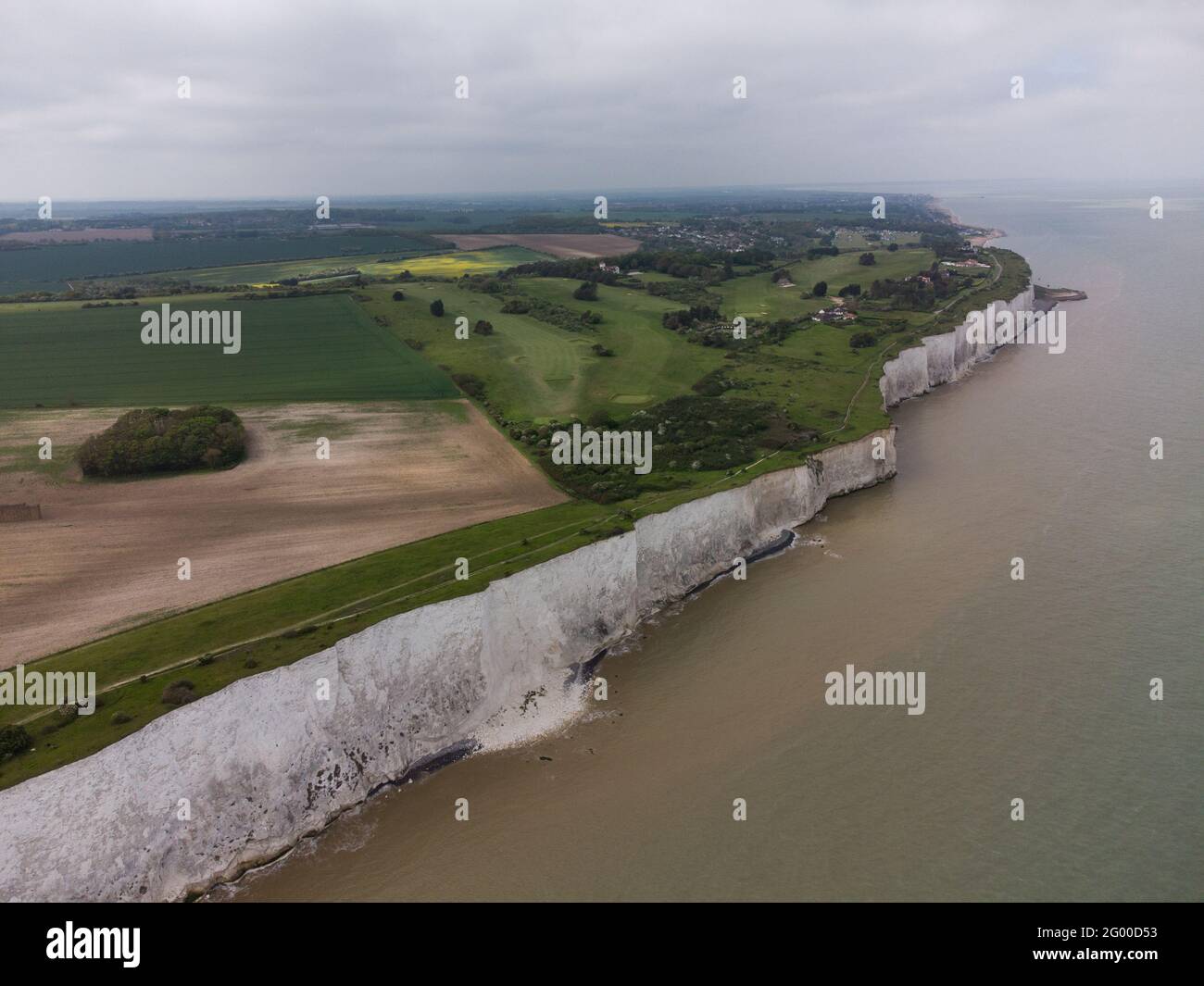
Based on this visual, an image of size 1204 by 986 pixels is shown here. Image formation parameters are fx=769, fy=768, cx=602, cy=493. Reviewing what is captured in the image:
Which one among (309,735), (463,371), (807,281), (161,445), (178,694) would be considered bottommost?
(309,735)

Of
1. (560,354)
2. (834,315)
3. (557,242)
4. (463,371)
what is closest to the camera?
(463,371)

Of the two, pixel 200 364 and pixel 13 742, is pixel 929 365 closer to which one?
pixel 200 364

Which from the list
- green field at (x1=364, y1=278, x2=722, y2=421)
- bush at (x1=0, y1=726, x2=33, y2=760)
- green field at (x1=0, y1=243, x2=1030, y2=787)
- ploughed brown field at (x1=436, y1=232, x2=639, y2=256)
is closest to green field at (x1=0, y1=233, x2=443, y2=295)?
ploughed brown field at (x1=436, y1=232, x2=639, y2=256)

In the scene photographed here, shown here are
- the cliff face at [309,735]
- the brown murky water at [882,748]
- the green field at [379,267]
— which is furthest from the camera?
the green field at [379,267]

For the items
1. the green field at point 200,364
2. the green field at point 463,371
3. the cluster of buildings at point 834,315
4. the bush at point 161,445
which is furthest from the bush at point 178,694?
the cluster of buildings at point 834,315

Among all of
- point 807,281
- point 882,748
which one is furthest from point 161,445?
point 807,281

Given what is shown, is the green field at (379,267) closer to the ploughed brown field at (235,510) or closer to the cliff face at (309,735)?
the ploughed brown field at (235,510)

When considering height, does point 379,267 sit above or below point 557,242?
below
